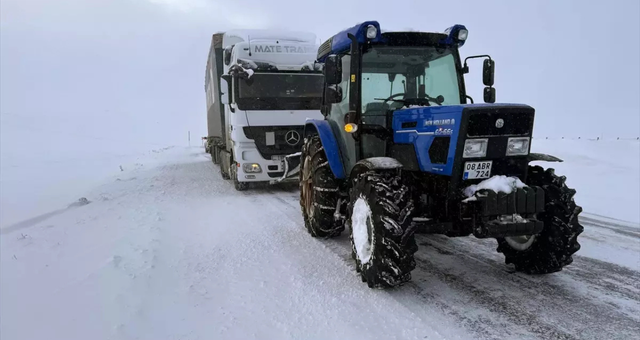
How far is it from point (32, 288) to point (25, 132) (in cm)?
3553

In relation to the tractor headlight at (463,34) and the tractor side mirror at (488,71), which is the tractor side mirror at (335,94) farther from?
the tractor side mirror at (488,71)

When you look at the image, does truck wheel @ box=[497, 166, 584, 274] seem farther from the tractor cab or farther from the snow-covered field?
the tractor cab

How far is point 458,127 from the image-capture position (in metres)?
3.67

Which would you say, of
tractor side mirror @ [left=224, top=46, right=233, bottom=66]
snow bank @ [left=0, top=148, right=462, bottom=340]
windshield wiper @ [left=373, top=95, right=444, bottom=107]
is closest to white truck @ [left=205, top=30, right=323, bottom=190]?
tractor side mirror @ [left=224, top=46, right=233, bottom=66]

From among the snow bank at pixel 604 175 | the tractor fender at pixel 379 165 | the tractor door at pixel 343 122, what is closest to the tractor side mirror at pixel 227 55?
the tractor door at pixel 343 122

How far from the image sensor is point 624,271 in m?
4.31

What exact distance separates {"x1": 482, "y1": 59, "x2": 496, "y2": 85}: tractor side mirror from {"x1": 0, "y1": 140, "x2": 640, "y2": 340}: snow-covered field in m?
1.96

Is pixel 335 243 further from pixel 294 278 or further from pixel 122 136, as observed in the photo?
pixel 122 136

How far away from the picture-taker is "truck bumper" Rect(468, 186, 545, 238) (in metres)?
3.47

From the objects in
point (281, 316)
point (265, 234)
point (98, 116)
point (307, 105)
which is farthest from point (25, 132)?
point (281, 316)

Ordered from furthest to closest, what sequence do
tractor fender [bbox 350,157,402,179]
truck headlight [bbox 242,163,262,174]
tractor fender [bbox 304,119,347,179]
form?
truck headlight [bbox 242,163,262,174] < tractor fender [bbox 304,119,347,179] < tractor fender [bbox 350,157,402,179]

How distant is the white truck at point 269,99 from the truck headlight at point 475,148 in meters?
5.71

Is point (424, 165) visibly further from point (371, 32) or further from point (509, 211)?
point (371, 32)

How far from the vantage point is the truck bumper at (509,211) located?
3.47m
